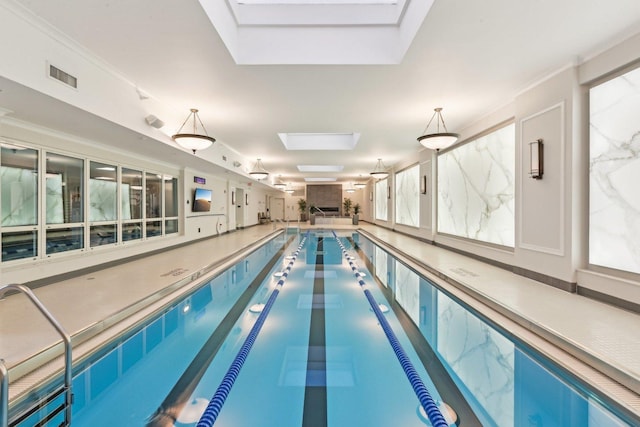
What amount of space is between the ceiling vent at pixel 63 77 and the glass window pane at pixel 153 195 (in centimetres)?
463

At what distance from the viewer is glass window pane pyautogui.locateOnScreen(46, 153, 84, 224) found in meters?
5.18

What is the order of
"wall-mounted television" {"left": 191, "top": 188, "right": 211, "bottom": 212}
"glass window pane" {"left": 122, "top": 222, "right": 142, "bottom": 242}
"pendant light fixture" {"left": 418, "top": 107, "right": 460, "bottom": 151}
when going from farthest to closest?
"wall-mounted television" {"left": 191, "top": 188, "right": 211, "bottom": 212} → "glass window pane" {"left": 122, "top": 222, "right": 142, "bottom": 242} → "pendant light fixture" {"left": 418, "top": 107, "right": 460, "bottom": 151}

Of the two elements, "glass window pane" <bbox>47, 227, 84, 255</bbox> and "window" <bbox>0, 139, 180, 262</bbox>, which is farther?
"glass window pane" <bbox>47, 227, 84, 255</bbox>

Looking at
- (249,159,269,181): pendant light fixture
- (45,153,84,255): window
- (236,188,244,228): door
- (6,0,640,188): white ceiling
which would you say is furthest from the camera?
(236,188,244,228): door

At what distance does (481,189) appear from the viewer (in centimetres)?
717

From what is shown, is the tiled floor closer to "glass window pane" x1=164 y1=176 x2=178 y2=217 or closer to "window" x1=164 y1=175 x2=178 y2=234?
"window" x1=164 y1=175 x2=178 y2=234

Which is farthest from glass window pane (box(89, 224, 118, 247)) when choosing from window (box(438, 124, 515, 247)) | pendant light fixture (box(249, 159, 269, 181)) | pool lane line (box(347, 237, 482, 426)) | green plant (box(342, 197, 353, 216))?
green plant (box(342, 197, 353, 216))

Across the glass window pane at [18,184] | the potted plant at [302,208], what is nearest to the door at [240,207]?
the potted plant at [302,208]

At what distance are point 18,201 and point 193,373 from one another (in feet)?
13.6

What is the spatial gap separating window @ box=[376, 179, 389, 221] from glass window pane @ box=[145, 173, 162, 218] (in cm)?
1177

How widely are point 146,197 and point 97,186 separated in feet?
5.90

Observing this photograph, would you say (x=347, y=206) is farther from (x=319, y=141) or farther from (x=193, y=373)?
(x=193, y=373)

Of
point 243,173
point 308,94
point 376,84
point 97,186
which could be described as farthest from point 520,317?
point 243,173

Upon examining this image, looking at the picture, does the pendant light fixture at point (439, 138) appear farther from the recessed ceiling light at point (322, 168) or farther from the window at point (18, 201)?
the recessed ceiling light at point (322, 168)
